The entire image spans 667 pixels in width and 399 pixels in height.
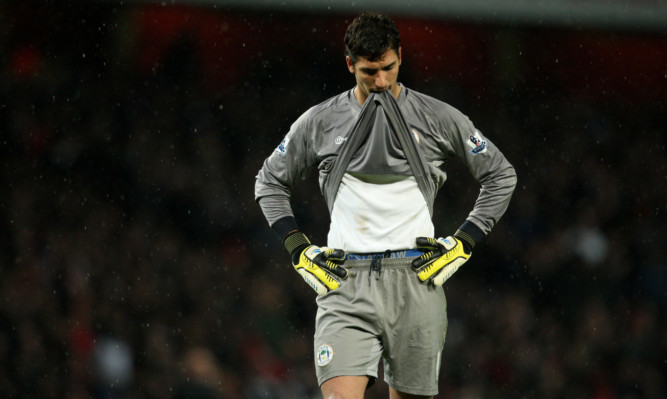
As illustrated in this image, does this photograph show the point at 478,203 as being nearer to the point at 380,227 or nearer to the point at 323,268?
the point at 380,227

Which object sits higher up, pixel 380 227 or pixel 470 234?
pixel 380 227

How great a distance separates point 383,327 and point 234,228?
12.1ft

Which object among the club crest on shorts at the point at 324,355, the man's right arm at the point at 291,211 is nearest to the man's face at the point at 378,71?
the man's right arm at the point at 291,211

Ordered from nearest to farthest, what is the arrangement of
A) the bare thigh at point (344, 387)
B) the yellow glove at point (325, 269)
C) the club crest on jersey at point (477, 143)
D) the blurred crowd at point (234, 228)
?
the bare thigh at point (344, 387), the yellow glove at point (325, 269), the club crest on jersey at point (477, 143), the blurred crowd at point (234, 228)

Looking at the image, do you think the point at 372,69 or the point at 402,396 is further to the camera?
the point at 402,396

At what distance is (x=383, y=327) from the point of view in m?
3.23

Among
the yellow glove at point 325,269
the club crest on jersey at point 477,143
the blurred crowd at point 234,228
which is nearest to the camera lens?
the yellow glove at point 325,269

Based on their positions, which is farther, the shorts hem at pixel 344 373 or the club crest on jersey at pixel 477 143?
the club crest on jersey at pixel 477 143

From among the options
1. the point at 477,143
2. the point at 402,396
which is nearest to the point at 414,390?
the point at 402,396

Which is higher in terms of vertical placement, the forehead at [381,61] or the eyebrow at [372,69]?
the forehead at [381,61]

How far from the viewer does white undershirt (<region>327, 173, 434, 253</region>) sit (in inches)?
128

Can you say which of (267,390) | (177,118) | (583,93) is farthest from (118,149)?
(583,93)

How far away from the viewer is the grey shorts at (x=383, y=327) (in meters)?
3.19

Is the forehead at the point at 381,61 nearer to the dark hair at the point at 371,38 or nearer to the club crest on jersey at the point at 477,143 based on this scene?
the dark hair at the point at 371,38
